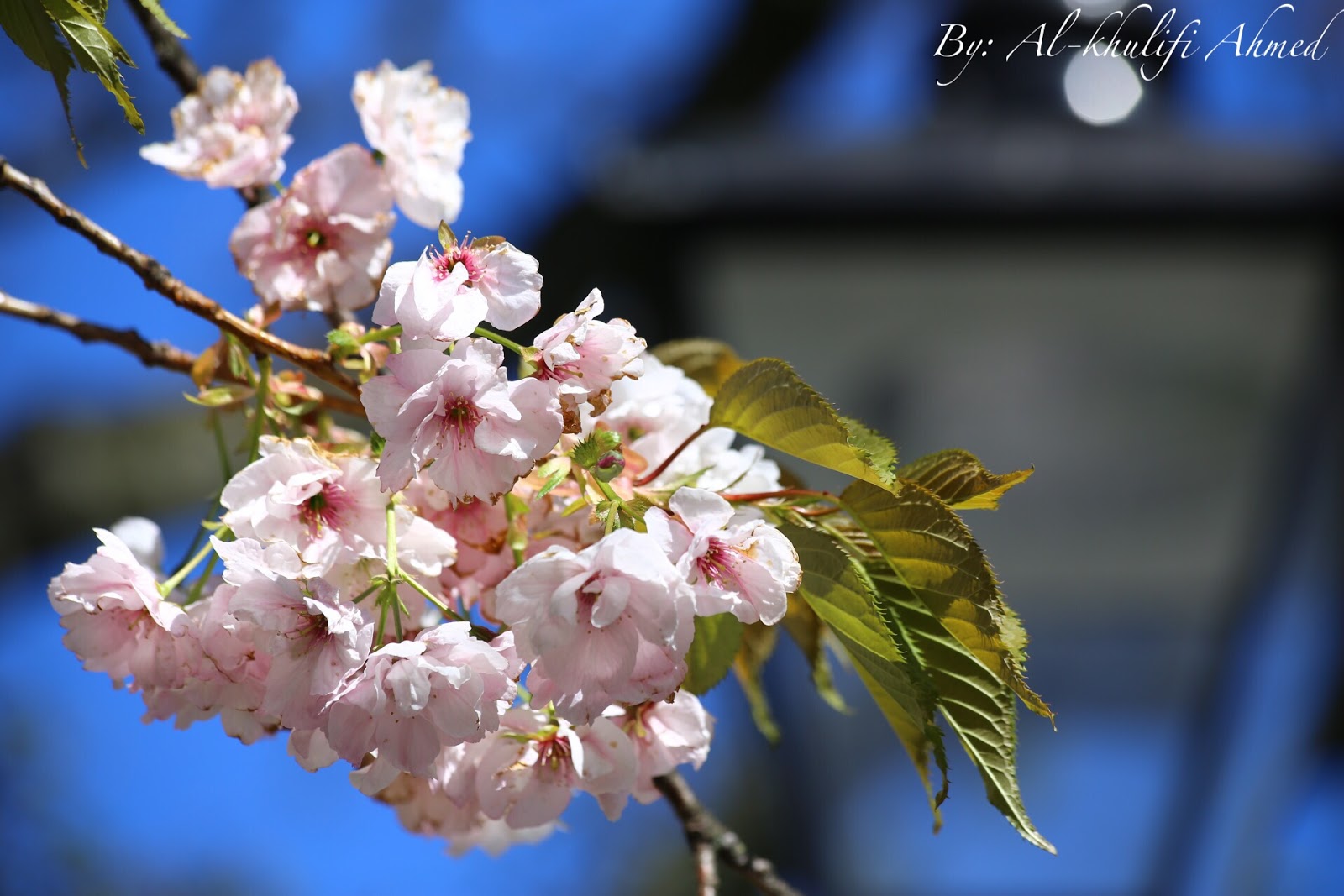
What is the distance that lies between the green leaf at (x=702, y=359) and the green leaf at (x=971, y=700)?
226 millimetres

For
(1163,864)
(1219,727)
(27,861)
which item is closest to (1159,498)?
(1219,727)

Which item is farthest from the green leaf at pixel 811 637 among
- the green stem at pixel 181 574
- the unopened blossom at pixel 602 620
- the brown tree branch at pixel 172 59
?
the brown tree branch at pixel 172 59

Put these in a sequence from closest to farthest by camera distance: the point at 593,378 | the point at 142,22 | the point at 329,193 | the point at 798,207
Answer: the point at 593,378, the point at 329,193, the point at 142,22, the point at 798,207

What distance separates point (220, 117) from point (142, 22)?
12 centimetres

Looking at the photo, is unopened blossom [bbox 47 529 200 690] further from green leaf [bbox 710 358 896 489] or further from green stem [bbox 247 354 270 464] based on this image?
green leaf [bbox 710 358 896 489]

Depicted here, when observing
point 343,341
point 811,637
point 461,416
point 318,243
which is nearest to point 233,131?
point 318,243

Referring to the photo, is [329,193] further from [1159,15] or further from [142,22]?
[1159,15]

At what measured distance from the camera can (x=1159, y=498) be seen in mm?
2338

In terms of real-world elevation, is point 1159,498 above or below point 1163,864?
Answer: above

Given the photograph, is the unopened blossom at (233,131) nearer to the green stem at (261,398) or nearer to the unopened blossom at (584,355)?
the green stem at (261,398)

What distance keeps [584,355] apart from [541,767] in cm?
21

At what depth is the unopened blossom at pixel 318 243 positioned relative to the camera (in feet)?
1.95

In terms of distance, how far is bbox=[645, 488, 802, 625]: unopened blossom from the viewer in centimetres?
44

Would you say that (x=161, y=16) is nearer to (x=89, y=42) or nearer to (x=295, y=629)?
(x=89, y=42)
